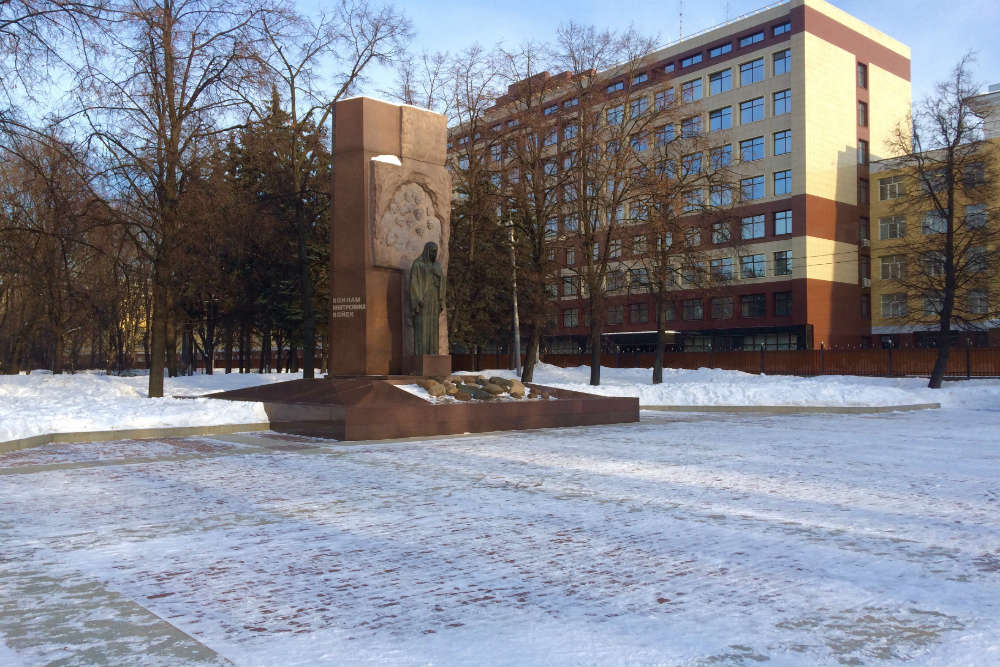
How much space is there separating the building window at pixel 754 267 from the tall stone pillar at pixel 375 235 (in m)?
42.9


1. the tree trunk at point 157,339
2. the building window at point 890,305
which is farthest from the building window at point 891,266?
the tree trunk at point 157,339

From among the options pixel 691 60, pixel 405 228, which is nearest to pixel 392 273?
pixel 405 228

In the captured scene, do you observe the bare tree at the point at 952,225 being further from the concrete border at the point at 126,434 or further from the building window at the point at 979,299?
the concrete border at the point at 126,434

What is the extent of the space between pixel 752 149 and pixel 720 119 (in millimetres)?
4006

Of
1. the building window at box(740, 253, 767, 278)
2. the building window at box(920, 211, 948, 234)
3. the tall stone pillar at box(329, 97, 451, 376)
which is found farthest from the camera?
the building window at box(740, 253, 767, 278)

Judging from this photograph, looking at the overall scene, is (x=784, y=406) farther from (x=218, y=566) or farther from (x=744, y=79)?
(x=744, y=79)

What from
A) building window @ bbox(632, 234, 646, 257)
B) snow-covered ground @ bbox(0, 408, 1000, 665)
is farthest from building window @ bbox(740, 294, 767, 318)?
snow-covered ground @ bbox(0, 408, 1000, 665)

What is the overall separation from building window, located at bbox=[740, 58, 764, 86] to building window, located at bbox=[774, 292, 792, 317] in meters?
15.5

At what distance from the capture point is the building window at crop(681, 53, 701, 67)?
63.0 meters

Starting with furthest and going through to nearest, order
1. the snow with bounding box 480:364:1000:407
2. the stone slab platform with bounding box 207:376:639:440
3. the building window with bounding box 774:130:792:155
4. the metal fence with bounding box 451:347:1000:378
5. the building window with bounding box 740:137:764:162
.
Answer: the building window with bounding box 740:137:764:162 → the building window with bounding box 774:130:792:155 → the metal fence with bounding box 451:347:1000:378 → the snow with bounding box 480:364:1000:407 → the stone slab platform with bounding box 207:376:639:440

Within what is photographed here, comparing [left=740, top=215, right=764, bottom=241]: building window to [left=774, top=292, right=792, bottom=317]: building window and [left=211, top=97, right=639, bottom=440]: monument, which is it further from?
[left=211, top=97, right=639, bottom=440]: monument

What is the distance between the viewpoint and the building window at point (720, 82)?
60.4 m

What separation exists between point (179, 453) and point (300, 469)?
2.85 m

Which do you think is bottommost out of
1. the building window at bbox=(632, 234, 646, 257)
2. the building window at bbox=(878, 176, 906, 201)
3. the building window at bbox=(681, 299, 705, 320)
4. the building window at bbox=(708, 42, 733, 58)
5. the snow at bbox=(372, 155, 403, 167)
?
the building window at bbox=(681, 299, 705, 320)
